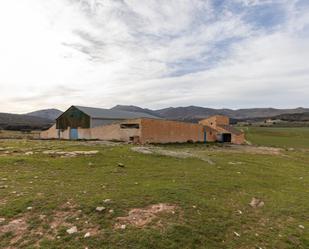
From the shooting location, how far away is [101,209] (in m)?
7.83

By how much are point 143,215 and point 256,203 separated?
196 inches

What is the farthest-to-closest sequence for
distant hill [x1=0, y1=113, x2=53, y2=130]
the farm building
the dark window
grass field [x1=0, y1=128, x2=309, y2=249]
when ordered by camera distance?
distant hill [x1=0, y1=113, x2=53, y2=130] < the farm building < the dark window < grass field [x1=0, y1=128, x2=309, y2=249]

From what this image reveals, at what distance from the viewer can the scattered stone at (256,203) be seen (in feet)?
31.7

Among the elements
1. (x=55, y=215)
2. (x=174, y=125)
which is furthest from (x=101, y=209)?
(x=174, y=125)

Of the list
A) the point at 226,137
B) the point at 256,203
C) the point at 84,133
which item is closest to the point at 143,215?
the point at 256,203

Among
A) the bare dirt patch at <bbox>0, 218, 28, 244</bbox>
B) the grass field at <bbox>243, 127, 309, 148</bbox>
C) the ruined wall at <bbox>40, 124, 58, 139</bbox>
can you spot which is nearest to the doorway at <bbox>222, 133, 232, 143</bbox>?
the grass field at <bbox>243, 127, 309, 148</bbox>

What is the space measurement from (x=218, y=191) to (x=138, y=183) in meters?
3.54

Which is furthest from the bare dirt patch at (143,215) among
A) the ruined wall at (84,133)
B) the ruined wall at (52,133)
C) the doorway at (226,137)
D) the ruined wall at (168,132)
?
the doorway at (226,137)

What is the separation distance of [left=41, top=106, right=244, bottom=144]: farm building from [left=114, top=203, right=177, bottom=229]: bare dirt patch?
94.7 feet

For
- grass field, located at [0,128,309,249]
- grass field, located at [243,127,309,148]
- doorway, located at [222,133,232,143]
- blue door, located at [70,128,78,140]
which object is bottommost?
grass field, located at [243,127,309,148]

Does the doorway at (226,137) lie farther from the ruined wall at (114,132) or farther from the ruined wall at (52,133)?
the ruined wall at (52,133)

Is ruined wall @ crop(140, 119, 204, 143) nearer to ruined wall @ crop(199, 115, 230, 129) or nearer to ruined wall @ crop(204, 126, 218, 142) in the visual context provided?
ruined wall @ crop(204, 126, 218, 142)

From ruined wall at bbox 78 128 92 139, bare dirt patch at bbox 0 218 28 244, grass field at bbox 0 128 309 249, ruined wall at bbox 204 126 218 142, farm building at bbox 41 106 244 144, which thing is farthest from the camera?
ruined wall at bbox 204 126 218 142

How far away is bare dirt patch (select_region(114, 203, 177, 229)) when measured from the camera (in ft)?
23.4
